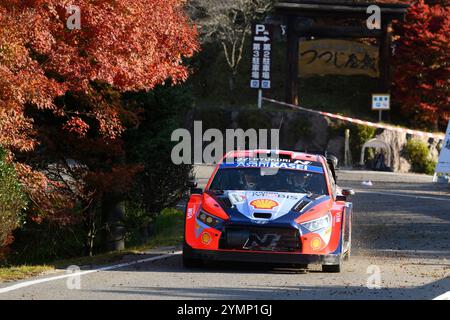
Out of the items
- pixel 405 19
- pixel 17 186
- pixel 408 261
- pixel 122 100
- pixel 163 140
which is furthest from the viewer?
pixel 405 19

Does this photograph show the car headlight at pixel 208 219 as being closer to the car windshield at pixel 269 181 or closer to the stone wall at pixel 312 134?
the car windshield at pixel 269 181

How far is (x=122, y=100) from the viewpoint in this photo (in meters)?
15.7

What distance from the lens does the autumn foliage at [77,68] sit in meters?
11.8

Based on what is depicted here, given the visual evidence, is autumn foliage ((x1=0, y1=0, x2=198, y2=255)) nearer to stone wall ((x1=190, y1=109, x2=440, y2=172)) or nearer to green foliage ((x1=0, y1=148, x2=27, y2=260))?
green foliage ((x1=0, y1=148, x2=27, y2=260))

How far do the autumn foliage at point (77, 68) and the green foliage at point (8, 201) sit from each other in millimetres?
570

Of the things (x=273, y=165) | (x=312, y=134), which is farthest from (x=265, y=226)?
(x=312, y=134)

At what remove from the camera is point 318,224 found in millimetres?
11500

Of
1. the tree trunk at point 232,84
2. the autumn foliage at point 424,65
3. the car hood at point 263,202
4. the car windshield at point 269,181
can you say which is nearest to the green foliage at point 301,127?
the autumn foliage at point 424,65

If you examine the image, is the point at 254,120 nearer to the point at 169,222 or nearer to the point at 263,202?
the point at 169,222

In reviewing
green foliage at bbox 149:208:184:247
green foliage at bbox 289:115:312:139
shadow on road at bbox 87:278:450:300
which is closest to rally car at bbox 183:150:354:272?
shadow on road at bbox 87:278:450:300

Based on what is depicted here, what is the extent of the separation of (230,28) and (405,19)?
7.48 metres

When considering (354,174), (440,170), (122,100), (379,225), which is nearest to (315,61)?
(354,174)

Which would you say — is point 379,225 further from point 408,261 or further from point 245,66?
point 245,66

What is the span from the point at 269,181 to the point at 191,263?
1.74 meters
